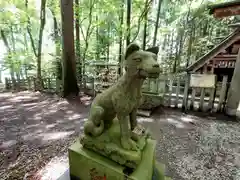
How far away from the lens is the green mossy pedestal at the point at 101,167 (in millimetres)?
1377

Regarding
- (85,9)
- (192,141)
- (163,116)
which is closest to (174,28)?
(85,9)

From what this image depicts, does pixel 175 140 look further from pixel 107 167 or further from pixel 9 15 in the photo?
pixel 9 15

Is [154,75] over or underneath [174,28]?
underneath

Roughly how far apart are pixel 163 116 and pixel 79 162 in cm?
312

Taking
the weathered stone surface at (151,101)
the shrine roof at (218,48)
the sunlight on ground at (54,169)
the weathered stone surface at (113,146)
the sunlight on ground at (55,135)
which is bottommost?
the sunlight on ground at (54,169)

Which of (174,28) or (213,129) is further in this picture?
(174,28)

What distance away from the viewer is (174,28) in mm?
10375

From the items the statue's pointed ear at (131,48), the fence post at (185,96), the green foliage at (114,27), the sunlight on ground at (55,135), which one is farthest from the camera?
the green foliage at (114,27)

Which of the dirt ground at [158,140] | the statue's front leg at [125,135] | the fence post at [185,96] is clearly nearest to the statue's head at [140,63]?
the statue's front leg at [125,135]

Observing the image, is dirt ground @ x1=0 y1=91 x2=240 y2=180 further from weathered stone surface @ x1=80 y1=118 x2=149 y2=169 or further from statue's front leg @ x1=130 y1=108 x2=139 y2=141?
statue's front leg @ x1=130 y1=108 x2=139 y2=141

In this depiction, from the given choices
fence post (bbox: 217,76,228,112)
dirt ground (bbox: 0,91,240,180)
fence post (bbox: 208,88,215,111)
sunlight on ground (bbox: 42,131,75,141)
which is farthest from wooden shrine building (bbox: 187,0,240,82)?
sunlight on ground (bbox: 42,131,75,141)

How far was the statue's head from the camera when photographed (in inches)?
44.9

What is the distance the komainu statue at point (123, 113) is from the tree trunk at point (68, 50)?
14.7 ft

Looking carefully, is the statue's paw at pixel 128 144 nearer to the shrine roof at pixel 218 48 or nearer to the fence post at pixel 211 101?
the fence post at pixel 211 101
